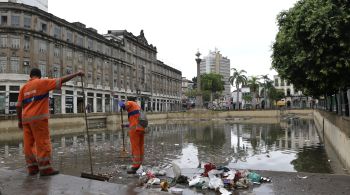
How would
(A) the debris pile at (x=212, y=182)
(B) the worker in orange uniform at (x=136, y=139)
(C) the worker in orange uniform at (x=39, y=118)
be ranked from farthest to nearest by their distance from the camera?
(B) the worker in orange uniform at (x=136, y=139) < (A) the debris pile at (x=212, y=182) < (C) the worker in orange uniform at (x=39, y=118)

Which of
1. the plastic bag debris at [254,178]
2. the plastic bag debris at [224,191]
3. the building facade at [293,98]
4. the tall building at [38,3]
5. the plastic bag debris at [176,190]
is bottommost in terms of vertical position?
the plastic bag debris at [224,191]

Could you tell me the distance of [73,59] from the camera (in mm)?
56438

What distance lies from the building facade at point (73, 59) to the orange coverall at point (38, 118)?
3509cm

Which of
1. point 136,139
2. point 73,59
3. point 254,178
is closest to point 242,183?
point 254,178

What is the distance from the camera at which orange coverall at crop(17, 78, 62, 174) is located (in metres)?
6.73

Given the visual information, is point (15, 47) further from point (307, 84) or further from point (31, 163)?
point (31, 163)

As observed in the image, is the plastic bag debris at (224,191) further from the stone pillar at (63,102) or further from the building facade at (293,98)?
the building facade at (293,98)

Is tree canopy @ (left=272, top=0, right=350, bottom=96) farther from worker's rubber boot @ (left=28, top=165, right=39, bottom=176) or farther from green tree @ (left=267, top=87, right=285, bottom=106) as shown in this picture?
green tree @ (left=267, top=87, right=285, bottom=106)

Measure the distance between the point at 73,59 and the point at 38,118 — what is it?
5195 centimetres

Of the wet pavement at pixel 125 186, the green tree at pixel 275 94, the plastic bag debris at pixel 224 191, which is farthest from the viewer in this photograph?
the green tree at pixel 275 94

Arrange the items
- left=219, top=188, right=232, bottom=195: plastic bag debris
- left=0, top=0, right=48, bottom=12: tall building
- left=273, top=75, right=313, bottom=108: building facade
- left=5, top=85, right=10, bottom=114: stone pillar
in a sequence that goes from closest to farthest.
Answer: left=219, top=188, right=232, bottom=195: plastic bag debris
left=5, top=85, right=10, bottom=114: stone pillar
left=0, top=0, right=48, bottom=12: tall building
left=273, top=75, right=313, bottom=108: building facade

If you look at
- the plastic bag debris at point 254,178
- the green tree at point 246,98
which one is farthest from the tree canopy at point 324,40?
the green tree at point 246,98

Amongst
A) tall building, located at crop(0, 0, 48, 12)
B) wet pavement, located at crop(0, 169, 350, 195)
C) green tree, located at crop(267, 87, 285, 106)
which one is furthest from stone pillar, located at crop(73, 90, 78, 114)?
green tree, located at crop(267, 87, 285, 106)

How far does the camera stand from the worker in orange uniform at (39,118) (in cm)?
673
